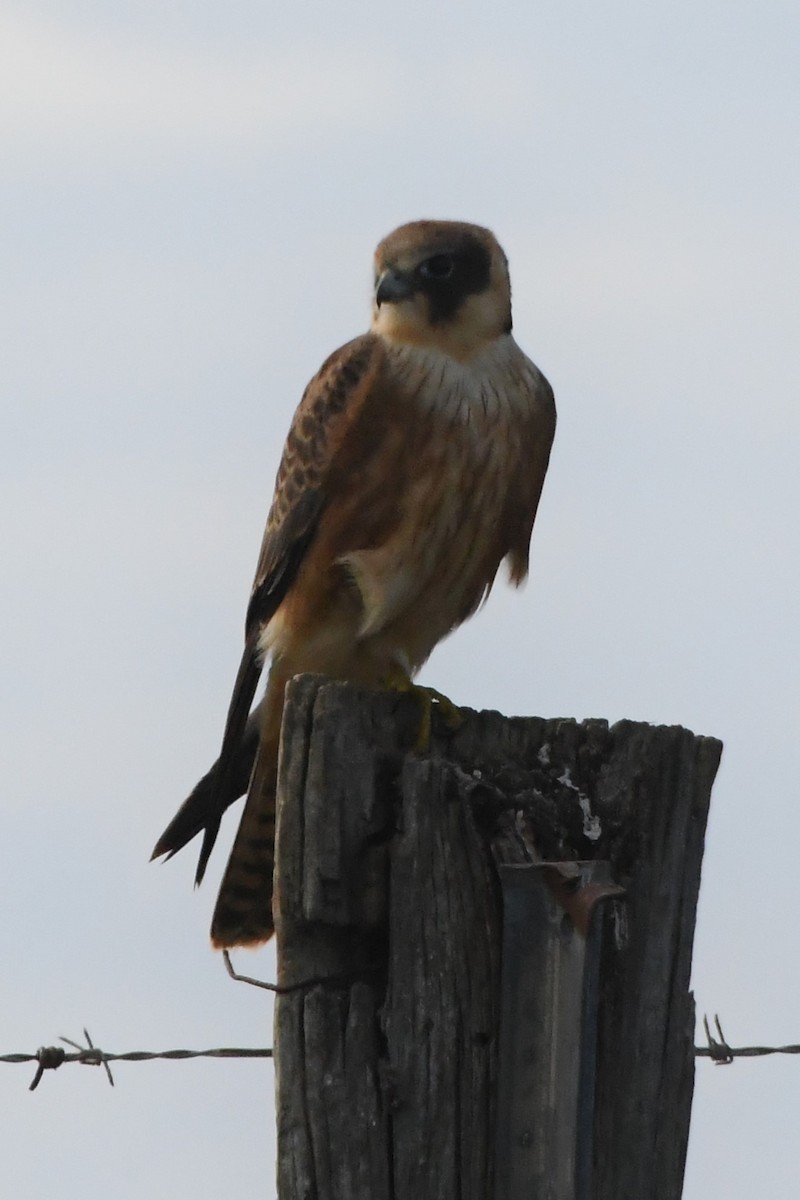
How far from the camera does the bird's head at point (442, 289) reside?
13.6ft

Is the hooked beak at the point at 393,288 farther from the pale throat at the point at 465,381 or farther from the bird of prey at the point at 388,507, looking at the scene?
the pale throat at the point at 465,381

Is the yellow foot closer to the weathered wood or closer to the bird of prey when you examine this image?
the weathered wood

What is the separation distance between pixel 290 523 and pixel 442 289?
0.65m

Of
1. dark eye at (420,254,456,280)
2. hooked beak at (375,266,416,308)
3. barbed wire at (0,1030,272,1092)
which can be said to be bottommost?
barbed wire at (0,1030,272,1092)

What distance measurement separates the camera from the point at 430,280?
421 centimetres

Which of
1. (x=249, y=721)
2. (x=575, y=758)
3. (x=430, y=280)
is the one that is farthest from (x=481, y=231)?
(x=575, y=758)

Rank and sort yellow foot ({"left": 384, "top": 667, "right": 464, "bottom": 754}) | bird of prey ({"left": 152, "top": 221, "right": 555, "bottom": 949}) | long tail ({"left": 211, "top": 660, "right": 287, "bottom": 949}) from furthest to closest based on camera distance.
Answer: bird of prey ({"left": 152, "top": 221, "right": 555, "bottom": 949}), long tail ({"left": 211, "top": 660, "right": 287, "bottom": 949}), yellow foot ({"left": 384, "top": 667, "right": 464, "bottom": 754})

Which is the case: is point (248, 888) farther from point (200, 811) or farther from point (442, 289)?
point (442, 289)

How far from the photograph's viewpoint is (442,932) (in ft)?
7.81

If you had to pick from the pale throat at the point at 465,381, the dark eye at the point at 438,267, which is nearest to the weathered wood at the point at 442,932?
the pale throat at the point at 465,381

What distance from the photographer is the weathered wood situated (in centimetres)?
234

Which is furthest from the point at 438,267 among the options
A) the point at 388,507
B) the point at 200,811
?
the point at 200,811

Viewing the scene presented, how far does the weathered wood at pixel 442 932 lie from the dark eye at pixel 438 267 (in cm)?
191

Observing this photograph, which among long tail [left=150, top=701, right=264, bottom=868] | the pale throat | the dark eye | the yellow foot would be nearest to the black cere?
the dark eye
